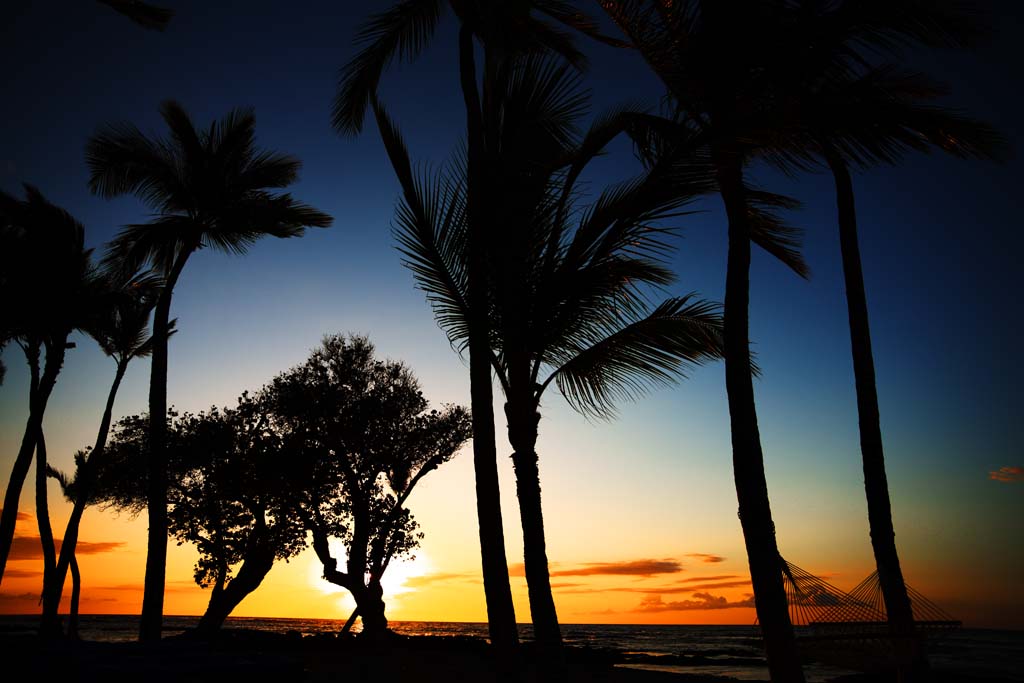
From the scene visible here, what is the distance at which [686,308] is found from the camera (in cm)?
848

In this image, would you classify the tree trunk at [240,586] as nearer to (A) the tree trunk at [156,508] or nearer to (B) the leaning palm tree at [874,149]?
(A) the tree trunk at [156,508]

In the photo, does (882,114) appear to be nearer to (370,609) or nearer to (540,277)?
(540,277)

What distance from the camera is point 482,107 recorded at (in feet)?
29.3

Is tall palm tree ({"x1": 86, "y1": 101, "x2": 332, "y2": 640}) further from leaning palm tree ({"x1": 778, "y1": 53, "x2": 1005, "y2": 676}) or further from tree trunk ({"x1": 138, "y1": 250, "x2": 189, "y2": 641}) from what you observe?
leaning palm tree ({"x1": 778, "y1": 53, "x2": 1005, "y2": 676})

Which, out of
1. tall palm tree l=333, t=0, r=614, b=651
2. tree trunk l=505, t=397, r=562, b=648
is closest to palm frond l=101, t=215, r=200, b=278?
tall palm tree l=333, t=0, r=614, b=651

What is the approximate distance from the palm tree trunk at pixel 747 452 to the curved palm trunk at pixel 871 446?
170cm

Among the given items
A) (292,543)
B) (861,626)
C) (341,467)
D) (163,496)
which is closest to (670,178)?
(861,626)

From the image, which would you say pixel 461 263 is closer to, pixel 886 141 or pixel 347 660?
pixel 886 141

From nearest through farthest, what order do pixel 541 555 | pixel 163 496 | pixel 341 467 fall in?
pixel 541 555 < pixel 163 496 < pixel 341 467

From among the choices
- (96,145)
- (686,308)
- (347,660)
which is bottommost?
(347,660)

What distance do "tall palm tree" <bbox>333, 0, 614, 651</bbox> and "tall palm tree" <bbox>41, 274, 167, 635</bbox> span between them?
949cm

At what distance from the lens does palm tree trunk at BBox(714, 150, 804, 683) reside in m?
5.73

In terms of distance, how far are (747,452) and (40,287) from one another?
17.1 metres

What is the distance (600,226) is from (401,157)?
271 centimetres
